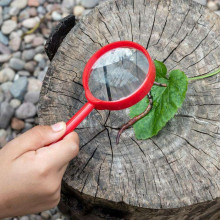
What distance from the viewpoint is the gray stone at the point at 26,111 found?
10.2 feet

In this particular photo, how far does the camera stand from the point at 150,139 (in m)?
1.81

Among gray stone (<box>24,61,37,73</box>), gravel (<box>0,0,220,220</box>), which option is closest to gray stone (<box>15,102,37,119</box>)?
gravel (<box>0,0,220,220</box>)

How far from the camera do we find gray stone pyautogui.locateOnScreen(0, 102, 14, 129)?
121 inches

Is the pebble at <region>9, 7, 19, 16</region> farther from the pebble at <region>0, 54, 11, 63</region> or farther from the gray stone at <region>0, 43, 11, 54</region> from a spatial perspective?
the pebble at <region>0, 54, 11, 63</region>

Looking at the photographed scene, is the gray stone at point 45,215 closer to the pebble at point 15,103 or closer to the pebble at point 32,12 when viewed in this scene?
the pebble at point 15,103

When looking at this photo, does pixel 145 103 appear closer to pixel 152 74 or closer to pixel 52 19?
pixel 152 74

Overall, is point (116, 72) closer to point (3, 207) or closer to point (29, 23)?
point (3, 207)

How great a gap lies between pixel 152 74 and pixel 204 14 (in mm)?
637

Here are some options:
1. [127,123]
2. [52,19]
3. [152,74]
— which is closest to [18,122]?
[52,19]

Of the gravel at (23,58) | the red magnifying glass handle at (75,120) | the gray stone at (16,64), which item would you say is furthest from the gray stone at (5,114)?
the red magnifying glass handle at (75,120)

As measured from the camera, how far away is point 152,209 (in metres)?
1.65

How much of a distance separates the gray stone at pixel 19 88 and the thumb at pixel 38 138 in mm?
1719

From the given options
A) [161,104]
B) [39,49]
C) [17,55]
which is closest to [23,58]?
[17,55]

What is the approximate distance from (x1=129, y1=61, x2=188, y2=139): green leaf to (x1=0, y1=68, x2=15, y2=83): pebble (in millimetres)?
1747
